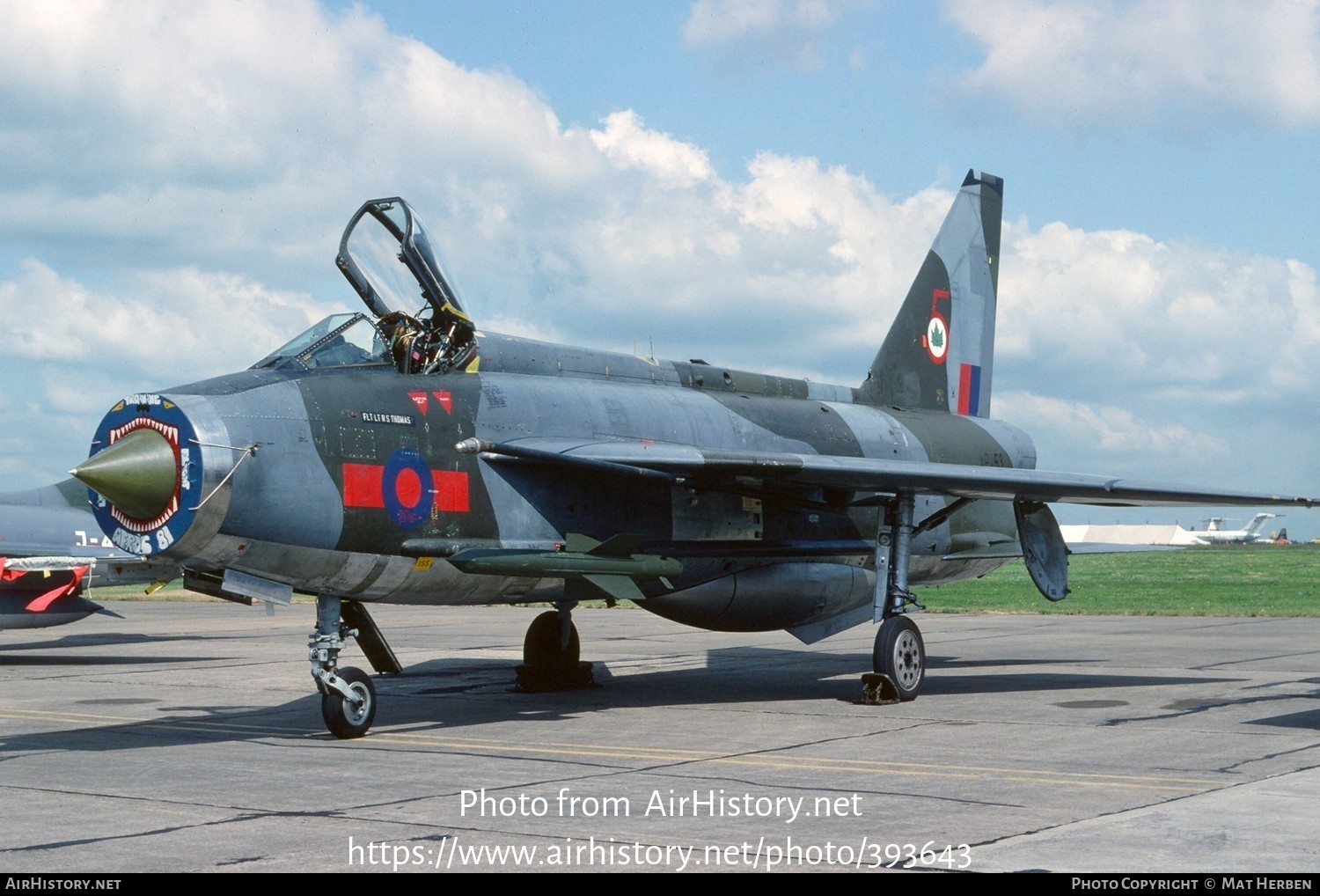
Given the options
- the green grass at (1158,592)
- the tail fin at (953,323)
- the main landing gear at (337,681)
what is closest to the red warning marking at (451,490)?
the main landing gear at (337,681)

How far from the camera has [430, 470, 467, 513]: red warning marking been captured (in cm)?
1180

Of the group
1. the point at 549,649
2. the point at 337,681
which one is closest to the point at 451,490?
the point at 337,681

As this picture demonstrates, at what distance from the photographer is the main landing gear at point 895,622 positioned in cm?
1373

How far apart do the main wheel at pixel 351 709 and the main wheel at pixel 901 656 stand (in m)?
4.90

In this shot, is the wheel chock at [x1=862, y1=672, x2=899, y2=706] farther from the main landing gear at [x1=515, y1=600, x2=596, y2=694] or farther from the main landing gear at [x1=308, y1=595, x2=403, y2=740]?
the main landing gear at [x1=308, y1=595, x2=403, y2=740]

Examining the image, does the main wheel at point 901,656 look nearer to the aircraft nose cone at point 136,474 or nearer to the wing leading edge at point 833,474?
the wing leading edge at point 833,474

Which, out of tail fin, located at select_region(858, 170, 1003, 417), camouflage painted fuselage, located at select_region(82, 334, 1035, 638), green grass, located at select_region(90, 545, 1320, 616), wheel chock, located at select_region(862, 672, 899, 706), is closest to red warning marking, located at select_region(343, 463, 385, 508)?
camouflage painted fuselage, located at select_region(82, 334, 1035, 638)

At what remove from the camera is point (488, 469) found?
12.2 m

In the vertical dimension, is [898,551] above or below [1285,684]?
above

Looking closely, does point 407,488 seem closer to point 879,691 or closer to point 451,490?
point 451,490
